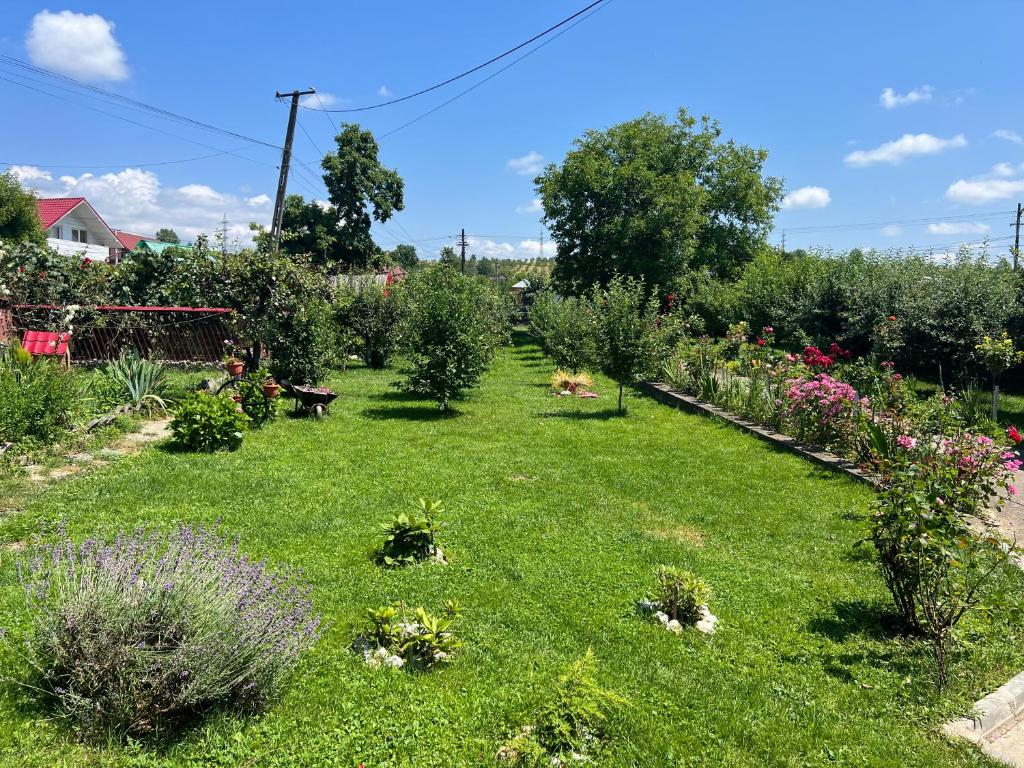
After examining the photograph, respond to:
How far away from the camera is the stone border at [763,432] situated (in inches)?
298

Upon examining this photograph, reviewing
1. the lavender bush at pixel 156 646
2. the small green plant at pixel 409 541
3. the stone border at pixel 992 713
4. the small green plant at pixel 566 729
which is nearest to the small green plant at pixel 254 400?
the small green plant at pixel 409 541

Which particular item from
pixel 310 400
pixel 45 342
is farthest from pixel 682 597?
pixel 45 342

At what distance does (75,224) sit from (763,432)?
43.2 m

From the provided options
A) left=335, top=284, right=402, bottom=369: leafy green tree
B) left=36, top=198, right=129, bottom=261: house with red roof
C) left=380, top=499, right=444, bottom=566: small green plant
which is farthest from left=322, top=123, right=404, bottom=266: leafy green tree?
left=380, top=499, right=444, bottom=566: small green plant

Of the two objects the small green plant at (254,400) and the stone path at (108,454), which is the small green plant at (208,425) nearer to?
the stone path at (108,454)

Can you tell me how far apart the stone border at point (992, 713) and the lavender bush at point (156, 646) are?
3.20 meters

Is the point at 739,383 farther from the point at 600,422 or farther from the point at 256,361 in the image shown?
the point at 256,361

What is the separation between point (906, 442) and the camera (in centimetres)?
640

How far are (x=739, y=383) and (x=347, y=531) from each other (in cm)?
820

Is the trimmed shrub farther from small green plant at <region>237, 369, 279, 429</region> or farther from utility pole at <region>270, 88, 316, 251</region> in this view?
utility pole at <region>270, 88, 316, 251</region>

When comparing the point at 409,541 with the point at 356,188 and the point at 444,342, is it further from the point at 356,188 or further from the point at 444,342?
the point at 356,188

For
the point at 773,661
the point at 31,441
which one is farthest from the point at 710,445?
the point at 31,441

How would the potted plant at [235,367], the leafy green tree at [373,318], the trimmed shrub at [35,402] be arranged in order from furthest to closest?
the leafy green tree at [373,318] < the potted plant at [235,367] < the trimmed shrub at [35,402]

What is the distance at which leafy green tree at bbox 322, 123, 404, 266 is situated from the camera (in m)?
38.8
